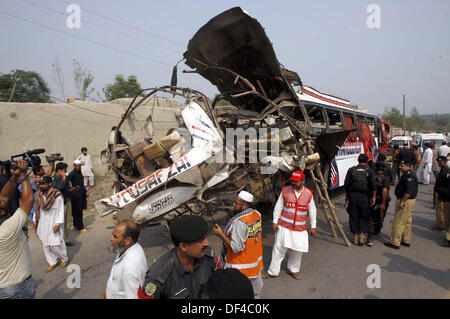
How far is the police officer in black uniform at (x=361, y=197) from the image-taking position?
491 centimetres

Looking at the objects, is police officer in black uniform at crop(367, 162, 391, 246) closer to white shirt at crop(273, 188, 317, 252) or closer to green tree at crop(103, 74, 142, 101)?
white shirt at crop(273, 188, 317, 252)

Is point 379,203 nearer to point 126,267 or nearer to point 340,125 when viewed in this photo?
point 340,125

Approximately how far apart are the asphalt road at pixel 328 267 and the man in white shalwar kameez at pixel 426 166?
16.6 feet

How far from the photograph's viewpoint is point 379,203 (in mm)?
5188

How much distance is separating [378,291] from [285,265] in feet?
4.40

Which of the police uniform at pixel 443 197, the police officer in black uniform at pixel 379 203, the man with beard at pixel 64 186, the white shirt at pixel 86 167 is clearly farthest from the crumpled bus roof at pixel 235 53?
the white shirt at pixel 86 167

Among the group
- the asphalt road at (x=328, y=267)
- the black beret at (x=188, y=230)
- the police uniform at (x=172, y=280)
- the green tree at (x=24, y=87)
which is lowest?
the asphalt road at (x=328, y=267)

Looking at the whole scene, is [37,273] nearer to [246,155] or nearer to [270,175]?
[246,155]

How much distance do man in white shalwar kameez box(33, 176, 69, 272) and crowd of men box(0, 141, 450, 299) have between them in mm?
15

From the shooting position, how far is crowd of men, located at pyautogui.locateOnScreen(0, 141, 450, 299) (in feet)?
5.51

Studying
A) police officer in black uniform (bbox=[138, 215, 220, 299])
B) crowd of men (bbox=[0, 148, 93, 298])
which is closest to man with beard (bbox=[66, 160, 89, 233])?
crowd of men (bbox=[0, 148, 93, 298])

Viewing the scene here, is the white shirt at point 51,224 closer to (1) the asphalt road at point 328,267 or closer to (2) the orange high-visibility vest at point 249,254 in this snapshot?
(1) the asphalt road at point 328,267

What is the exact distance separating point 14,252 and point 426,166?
12.6 meters
